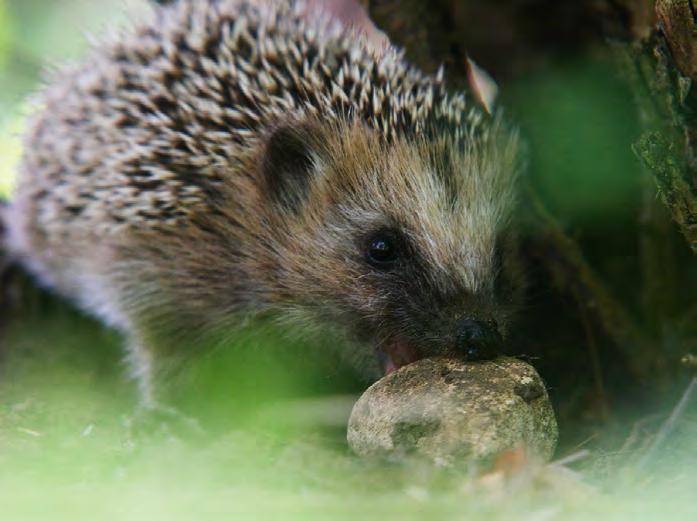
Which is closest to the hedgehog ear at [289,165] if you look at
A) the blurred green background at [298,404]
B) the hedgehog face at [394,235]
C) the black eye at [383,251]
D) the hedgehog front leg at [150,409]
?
the hedgehog face at [394,235]

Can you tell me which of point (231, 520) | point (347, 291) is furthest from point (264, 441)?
point (231, 520)

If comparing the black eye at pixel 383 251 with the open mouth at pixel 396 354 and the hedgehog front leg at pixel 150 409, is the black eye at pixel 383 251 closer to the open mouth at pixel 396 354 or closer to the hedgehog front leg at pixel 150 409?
the open mouth at pixel 396 354

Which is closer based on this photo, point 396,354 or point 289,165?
point 396,354

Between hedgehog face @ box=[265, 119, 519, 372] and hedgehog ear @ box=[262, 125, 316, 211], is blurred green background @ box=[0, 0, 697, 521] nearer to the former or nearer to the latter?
hedgehog face @ box=[265, 119, 519, 372]

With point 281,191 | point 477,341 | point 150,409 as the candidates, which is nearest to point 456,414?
point 477,341

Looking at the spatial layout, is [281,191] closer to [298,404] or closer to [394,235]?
[394,235]

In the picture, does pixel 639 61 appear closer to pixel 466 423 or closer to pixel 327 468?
pixel 466 423

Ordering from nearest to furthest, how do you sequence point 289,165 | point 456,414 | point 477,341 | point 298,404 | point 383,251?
point 456,414 → point 477,341 → point 383,251 → point 289,165 → point 298,404
